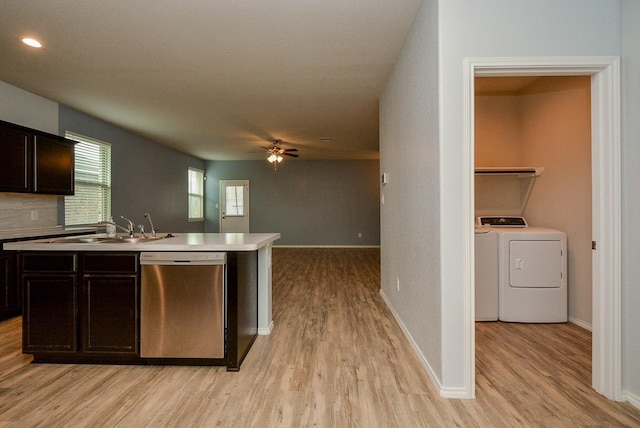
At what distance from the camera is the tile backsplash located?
3.60 m

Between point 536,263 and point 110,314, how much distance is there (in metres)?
3.71

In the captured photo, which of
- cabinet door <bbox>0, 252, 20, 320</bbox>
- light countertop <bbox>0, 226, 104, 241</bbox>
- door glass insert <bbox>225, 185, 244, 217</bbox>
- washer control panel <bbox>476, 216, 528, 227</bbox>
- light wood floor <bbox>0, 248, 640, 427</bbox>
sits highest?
door glass insert <bbox>225, 185, 244, 217</bbox>

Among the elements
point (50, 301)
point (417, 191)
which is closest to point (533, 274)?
point (417, 191)

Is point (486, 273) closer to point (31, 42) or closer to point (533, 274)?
point (533, 274)

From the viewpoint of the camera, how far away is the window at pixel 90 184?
4.64 m

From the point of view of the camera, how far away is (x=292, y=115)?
4961 mm

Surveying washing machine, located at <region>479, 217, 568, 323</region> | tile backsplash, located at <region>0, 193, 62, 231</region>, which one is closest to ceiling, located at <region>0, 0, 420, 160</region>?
tile backsplash, located at <region>0, 193, 62, 231</region>

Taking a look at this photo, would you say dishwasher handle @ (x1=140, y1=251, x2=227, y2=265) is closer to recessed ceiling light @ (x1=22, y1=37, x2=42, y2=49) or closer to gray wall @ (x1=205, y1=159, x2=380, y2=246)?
recessed ceiling light @ (x1=22, y1=37, x2=42, y2=49)

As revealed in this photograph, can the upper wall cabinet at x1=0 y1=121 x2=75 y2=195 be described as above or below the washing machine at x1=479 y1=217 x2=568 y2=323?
above

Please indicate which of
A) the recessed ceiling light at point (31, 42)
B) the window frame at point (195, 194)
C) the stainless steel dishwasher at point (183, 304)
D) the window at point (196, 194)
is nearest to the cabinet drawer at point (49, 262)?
the stainless steel dishwasher at point (183, 304)

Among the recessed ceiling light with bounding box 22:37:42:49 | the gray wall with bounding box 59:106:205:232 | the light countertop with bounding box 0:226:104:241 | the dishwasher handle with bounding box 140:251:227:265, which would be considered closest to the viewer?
the dishwasher handle with bounding box 140:251:227:265

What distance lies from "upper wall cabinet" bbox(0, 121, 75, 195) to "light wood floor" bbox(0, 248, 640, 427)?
60.9 inches

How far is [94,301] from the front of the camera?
7.39ft

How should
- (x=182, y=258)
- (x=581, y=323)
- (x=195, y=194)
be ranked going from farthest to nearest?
(x=195, y=194)
(x=581, y=323)
(x=182, y=258)
